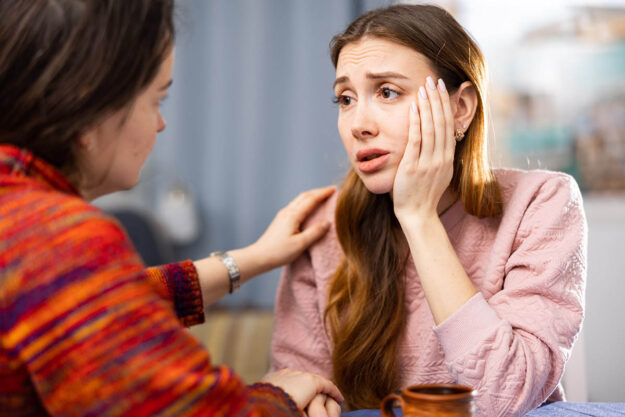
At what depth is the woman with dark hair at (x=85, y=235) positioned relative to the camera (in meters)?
0.57

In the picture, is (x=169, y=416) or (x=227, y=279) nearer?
(x=169, y=416)

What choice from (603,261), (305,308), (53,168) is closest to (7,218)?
(53,168)

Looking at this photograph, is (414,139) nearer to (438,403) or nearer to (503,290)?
(503,290)

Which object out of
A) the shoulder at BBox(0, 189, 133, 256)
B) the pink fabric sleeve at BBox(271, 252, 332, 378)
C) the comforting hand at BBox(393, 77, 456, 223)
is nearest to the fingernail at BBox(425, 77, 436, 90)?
the comforting hand at BBox(393, 77, 456, 223)

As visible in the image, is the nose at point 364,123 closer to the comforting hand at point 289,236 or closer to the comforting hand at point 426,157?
the comforting hand at point 426,157

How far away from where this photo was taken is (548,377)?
1.01 meters

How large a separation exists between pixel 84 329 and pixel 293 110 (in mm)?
2450

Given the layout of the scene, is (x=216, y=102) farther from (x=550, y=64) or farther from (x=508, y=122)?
(x=550, y=64)

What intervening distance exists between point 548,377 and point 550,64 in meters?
2.09

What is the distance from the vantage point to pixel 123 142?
76cm

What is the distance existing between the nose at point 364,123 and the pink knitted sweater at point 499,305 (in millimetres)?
264

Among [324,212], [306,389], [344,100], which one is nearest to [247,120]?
[324,212]

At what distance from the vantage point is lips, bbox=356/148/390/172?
3.84 feet

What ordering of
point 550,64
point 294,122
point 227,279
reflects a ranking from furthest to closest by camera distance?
point 294,122 → point 550,64 → point 227,279
